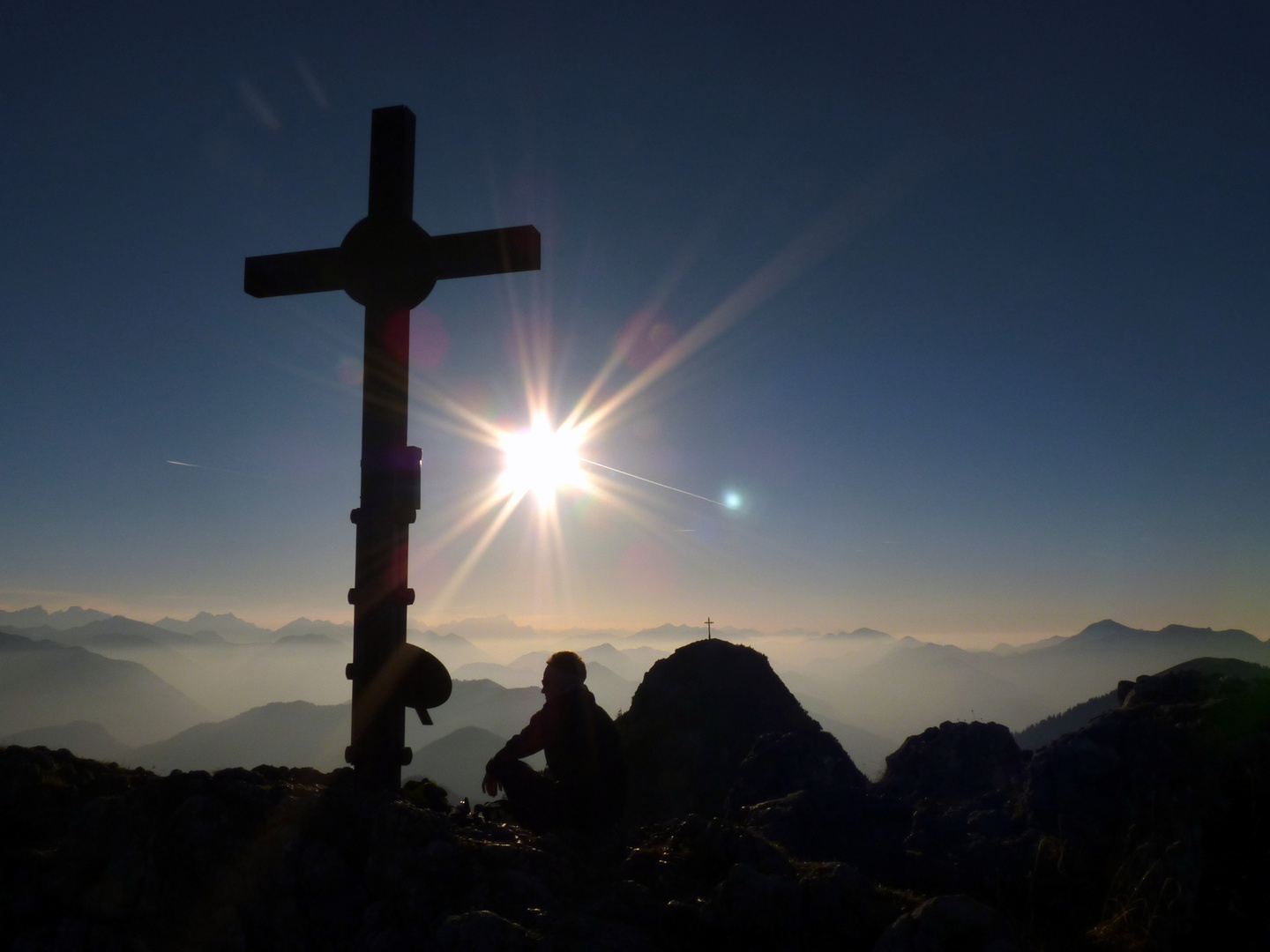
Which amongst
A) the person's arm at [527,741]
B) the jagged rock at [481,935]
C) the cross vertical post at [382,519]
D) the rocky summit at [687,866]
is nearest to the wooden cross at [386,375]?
the cross vertical post at [382,519]

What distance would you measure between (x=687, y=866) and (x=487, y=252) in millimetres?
4535

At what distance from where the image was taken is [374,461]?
17.9 feet

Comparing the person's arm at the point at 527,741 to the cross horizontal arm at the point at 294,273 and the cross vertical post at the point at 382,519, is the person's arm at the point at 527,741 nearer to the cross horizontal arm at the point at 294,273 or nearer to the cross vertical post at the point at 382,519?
the cross vertical post at the point at 382,519

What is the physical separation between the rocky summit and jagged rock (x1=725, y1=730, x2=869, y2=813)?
2.16 meters

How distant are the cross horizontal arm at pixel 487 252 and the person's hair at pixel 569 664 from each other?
10.1 feet

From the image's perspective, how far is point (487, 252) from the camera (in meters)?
5.77

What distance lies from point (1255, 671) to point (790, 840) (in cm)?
312

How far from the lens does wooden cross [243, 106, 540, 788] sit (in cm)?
511

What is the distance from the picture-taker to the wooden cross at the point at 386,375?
16.8 feet

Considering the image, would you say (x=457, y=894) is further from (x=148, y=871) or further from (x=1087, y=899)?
(x=1087, y=899)

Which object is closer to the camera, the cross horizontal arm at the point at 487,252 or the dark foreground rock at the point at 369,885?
the dark foreground rock at the point at 369,885

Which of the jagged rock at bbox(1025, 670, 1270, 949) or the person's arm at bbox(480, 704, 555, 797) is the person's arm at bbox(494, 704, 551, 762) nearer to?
the person's arm at bbox(480, 704, 555, 797)

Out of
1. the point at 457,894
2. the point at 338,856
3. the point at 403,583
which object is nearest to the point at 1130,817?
the point at 457,894

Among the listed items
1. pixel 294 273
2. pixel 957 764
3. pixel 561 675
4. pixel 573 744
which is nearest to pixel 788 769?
pixel 957 764
